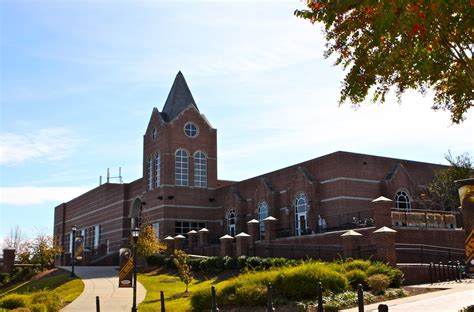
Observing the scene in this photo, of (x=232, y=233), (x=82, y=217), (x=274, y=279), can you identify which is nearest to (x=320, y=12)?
(x=274, y=279)

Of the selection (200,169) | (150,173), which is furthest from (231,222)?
(150,173)

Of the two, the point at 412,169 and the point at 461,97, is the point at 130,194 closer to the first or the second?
the point at 412,169

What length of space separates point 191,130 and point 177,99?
3599mm

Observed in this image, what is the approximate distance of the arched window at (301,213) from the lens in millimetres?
40031

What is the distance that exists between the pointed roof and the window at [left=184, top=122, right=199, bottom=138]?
57.5 inches

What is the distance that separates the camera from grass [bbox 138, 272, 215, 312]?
68.9 ft

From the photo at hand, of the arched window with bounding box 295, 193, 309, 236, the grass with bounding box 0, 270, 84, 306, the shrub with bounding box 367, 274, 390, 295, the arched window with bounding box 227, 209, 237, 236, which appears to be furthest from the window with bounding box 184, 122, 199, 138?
the shrub with bounding box 367, 274, 390, 295

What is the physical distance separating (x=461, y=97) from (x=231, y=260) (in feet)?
62.0

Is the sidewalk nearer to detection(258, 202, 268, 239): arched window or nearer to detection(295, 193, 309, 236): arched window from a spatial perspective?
detection(295, 193, 309, 236): arched window

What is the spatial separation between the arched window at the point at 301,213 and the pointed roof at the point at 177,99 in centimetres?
1709

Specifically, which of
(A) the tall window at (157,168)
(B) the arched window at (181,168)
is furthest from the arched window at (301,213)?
(A) the tall window at (157,168)

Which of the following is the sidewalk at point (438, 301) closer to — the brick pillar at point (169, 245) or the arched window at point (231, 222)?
the brick pillar at point (169, 245)

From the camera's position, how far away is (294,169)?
1660 inches

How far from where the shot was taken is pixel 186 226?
5091 cm
